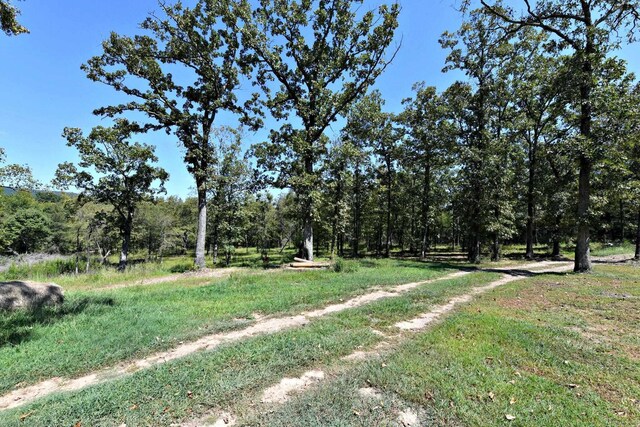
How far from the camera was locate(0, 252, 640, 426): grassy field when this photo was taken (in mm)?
3137

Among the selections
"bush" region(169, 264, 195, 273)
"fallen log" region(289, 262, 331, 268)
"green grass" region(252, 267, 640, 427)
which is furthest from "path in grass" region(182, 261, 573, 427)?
"bush" region(169, 264, 195, 273)

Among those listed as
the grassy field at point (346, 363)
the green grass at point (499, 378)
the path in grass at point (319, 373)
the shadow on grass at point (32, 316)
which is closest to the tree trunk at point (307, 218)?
the path in grass at point (319, 373)

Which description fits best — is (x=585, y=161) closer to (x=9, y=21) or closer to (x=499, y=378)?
(x=499, y=378)

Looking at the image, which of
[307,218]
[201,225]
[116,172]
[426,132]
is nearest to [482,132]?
[426,132]

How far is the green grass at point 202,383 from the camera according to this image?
10.1 feet

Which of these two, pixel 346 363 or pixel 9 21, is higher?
pixel 9 21

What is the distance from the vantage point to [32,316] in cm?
637

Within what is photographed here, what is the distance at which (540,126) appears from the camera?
2366cm

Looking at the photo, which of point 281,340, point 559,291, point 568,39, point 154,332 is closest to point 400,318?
point 281,340

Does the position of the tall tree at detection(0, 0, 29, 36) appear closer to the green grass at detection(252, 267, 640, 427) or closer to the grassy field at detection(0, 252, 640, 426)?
the grassy field at detection(0, 252, 640, 426)

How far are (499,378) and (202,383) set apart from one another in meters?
4.01

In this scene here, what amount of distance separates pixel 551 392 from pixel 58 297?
11.0m

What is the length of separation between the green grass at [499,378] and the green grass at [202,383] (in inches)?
25.2

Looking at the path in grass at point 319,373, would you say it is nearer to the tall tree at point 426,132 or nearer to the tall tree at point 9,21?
the tall tree at point 9,21
